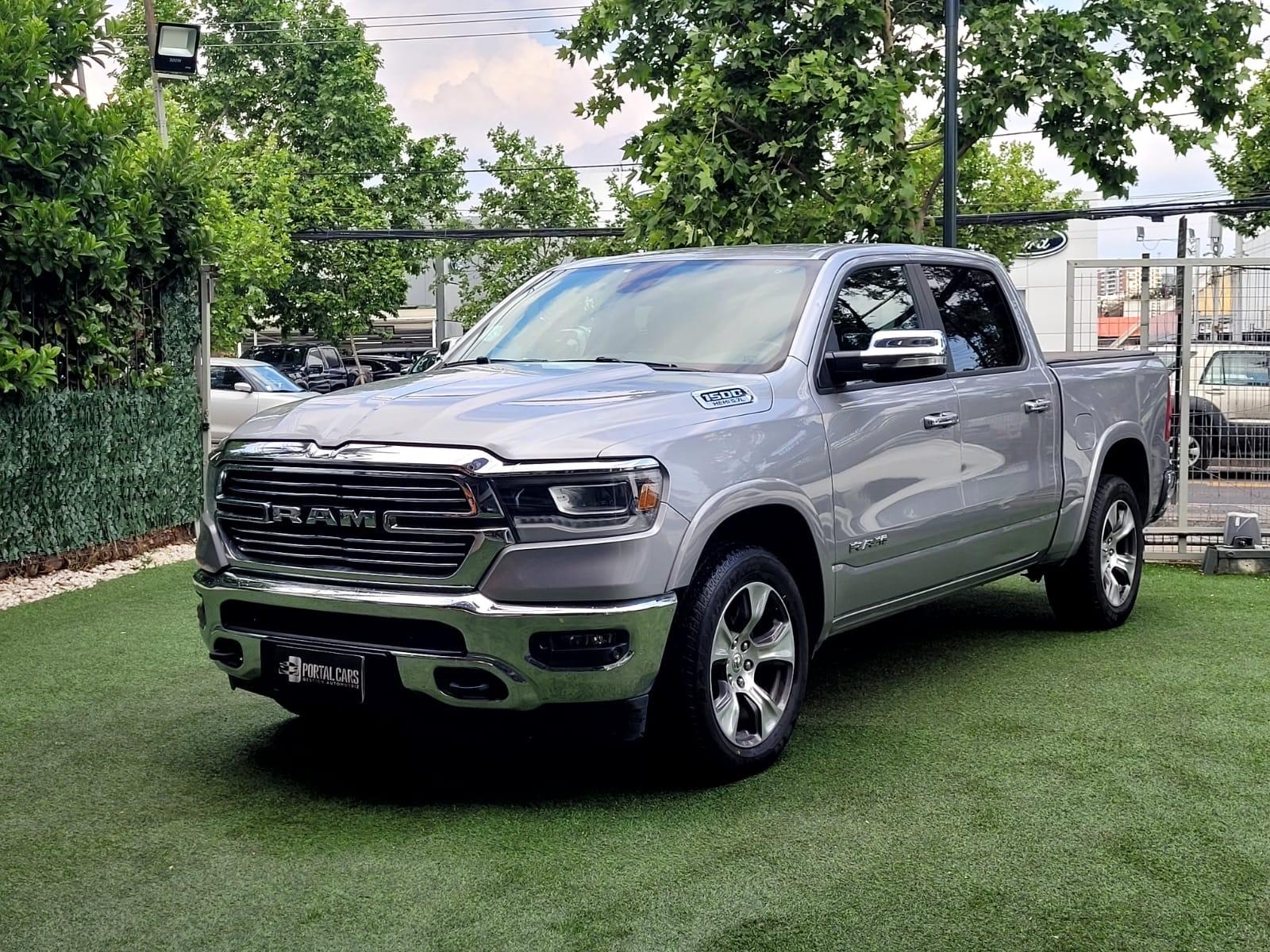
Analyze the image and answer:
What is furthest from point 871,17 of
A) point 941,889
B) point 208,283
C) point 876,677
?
point 941,889

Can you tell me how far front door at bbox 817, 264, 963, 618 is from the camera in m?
5.54

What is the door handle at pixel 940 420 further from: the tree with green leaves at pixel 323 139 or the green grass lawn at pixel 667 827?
the tree with green leaves at pixel 323 139

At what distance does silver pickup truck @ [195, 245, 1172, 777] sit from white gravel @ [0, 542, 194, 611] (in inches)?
177

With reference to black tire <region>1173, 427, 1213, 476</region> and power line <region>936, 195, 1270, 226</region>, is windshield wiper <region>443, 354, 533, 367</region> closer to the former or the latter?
black tire <region>1173, 427, 1213, 476</region>

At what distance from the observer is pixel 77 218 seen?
10078 millimetres

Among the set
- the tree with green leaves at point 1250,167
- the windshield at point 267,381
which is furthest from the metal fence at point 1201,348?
the tree with green leaves at point 1250,167

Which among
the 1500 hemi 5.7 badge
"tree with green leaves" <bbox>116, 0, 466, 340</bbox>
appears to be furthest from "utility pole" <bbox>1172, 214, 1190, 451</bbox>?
"tree with green leaves" <bbox>116, 0, 466, 340</bbox>

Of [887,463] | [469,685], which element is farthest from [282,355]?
[469,685]

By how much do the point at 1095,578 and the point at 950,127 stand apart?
7328 mm

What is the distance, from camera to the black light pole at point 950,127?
13562 mm

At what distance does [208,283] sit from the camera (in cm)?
1205

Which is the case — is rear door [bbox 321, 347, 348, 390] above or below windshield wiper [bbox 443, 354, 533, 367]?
below

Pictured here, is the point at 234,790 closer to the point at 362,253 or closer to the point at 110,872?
the point at 110,872

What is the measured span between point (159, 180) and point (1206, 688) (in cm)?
853
